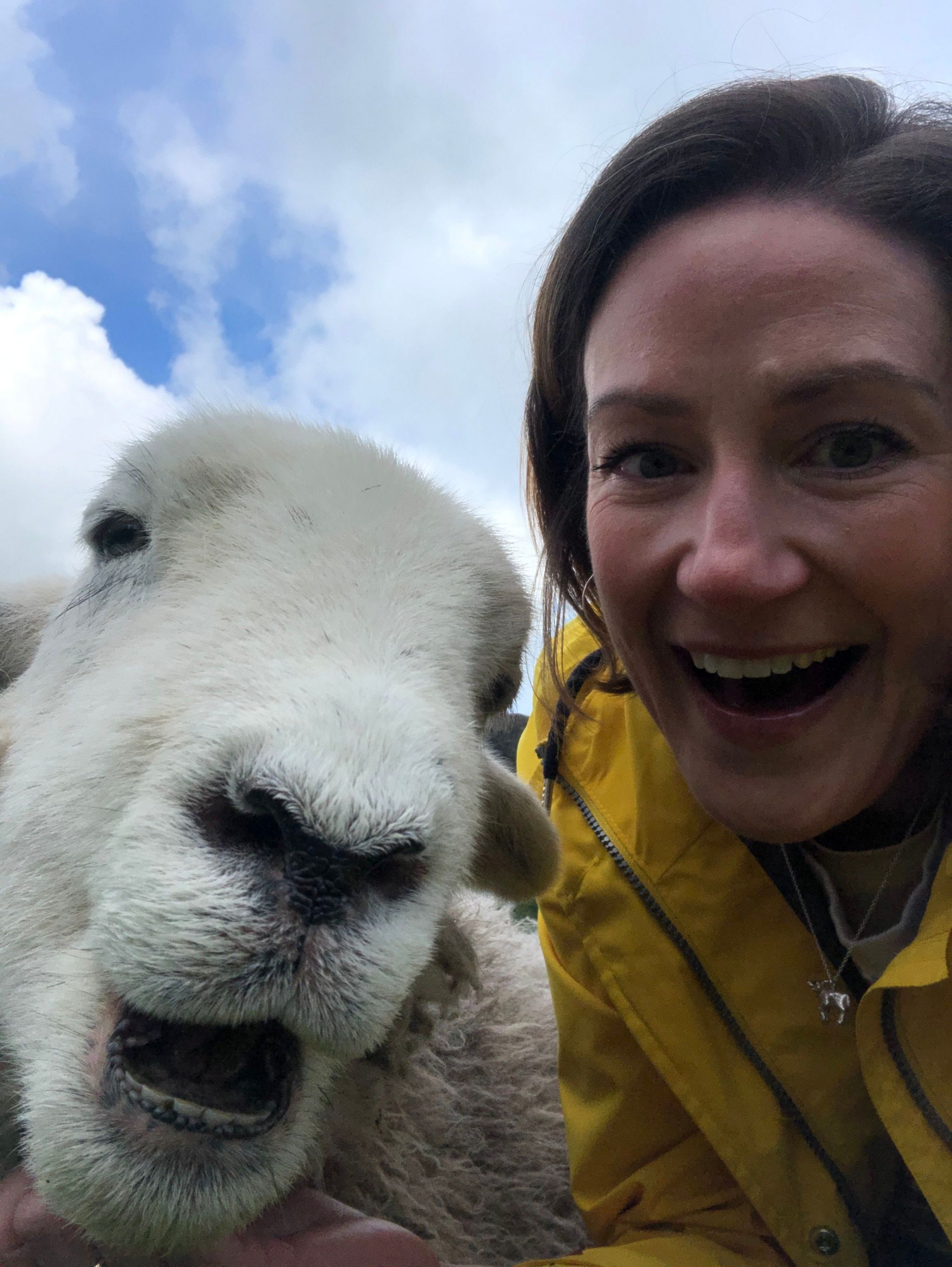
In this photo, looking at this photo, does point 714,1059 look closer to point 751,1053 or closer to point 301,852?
point 751,1053

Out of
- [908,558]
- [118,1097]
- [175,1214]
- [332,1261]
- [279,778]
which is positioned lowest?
[332,1261]

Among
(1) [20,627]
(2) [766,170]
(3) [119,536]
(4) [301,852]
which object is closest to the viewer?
(4) [301,852]

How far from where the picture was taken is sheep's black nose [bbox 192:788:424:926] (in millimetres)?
1165

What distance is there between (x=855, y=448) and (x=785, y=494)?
0.13 metres

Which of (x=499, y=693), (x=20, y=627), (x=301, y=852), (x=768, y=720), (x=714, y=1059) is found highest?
(x=20, y=627)

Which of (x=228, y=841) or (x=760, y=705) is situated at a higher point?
(x=760, y=705)

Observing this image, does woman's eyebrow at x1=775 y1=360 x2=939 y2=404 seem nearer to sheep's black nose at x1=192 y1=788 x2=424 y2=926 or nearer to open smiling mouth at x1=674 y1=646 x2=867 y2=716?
open smiling mouth at x1=674 y1=646 x2=867 y2=716

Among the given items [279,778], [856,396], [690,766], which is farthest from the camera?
[690,766]

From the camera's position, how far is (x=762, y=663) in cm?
162

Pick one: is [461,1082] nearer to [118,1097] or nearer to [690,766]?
[690,766]

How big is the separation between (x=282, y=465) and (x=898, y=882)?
1.46 metres

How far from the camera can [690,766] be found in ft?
5.91

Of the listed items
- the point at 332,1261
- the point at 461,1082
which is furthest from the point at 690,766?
the point at 461,1082

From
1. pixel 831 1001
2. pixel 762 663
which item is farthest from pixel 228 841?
pixel 831 1001
